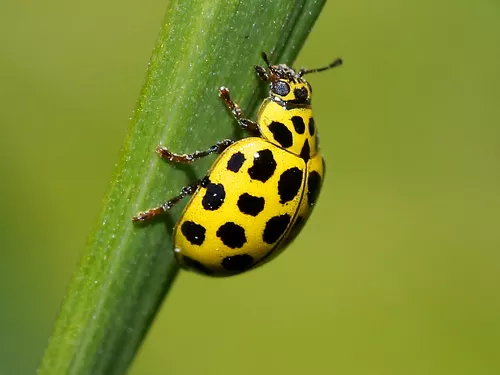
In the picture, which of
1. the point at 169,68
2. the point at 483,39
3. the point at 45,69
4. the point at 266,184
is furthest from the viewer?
the point at 483,39

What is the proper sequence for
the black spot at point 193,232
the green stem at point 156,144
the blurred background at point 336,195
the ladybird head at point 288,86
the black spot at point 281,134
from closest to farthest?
1. the green stem at point 156,144
2. the ladybird head at point 288,86
3. the black spot at point 193,232
4. the black spot at point 281,134
5. the blurred background at point 336,195

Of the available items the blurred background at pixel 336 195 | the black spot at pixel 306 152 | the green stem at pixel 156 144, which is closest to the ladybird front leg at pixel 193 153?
the green stem at pixel 156 144

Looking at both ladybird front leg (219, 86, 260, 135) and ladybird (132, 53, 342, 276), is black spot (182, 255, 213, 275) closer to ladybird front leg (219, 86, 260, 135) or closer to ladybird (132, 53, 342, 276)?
ladybird (132, 53, 342, 276)

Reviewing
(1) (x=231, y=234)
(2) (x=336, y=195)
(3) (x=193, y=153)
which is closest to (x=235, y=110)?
(3) (x=193, y=153)

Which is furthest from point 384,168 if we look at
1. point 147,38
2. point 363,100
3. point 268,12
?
point 268,12

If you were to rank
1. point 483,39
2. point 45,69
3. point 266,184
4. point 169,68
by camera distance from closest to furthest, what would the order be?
point 169,68
point 266,184
point 45,69
point 483,39

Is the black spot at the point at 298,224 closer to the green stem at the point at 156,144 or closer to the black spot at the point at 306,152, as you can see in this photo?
the black spot at the point at 306,152

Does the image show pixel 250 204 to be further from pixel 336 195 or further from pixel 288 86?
pixel 336 195

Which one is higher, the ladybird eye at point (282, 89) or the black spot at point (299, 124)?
the ladybird eye at point (282, 89)

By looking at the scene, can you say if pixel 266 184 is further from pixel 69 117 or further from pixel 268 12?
pixel 69 117
